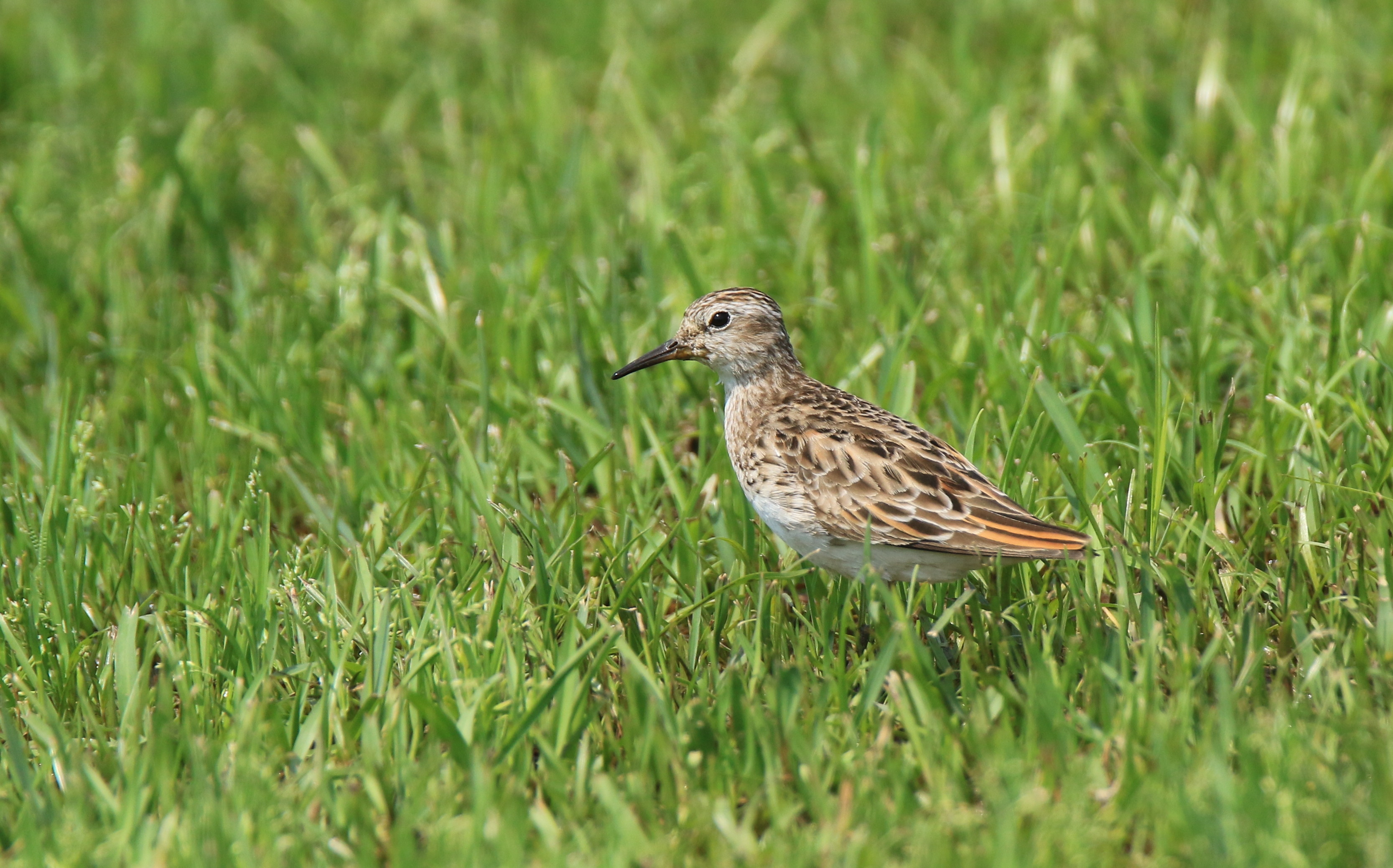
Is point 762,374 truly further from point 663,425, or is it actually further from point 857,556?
point 857,556

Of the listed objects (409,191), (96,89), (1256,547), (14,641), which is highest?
(96,89)

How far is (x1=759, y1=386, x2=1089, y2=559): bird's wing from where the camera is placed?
466cm

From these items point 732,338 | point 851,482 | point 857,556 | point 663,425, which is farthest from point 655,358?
point 857,556

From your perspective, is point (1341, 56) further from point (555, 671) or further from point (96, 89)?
point (96, 89)

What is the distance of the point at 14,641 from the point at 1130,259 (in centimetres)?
553

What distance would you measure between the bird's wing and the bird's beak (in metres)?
0.61

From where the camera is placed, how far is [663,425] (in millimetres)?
6559

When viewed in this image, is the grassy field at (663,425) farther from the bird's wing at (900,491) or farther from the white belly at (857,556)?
the bird's wing at (900,491)

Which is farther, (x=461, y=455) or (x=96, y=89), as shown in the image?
(x=96, y=89)

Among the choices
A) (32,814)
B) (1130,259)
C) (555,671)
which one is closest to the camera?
(32,814)

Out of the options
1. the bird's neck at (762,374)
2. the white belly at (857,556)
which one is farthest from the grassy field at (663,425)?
the bird's neck at (762,374)

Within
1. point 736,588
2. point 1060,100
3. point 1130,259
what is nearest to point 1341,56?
point 1060,100

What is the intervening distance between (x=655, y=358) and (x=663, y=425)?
31.1 inches

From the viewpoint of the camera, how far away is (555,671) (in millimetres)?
4391
